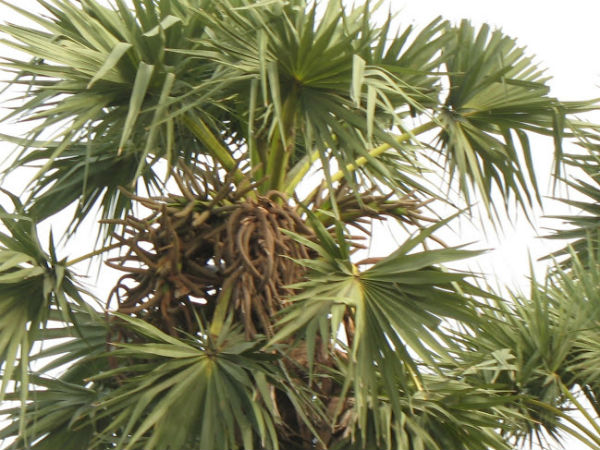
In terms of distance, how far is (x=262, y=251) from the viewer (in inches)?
141

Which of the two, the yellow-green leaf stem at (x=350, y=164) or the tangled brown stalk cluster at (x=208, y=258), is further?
the yellow-green leaf stem at (x=350, y=164)

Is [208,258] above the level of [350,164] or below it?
below

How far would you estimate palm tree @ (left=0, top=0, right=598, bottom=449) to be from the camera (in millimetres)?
3270

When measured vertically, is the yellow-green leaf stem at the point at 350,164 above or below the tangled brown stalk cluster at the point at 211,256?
above

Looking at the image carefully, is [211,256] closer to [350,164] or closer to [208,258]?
[208,258]

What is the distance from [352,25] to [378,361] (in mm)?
1471

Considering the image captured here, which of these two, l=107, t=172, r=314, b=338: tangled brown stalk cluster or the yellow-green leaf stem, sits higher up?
the yellow-green leaf stem

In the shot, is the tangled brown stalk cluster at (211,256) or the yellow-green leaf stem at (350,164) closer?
the tangled brown stalk cluster at (211,256)

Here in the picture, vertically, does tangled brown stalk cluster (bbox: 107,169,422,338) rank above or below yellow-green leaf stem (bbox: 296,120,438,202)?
below

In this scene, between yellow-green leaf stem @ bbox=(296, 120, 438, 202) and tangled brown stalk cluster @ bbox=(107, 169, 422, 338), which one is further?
yellow-green leaf stem @ bbox=(296, 120, 438, 202)

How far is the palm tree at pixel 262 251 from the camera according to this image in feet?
10.7

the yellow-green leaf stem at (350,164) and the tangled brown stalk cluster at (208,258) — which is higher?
the yellow-green leaf stem at (350,164)

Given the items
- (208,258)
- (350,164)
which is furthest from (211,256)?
(350,164)

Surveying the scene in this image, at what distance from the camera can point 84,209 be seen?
431 centimetres
